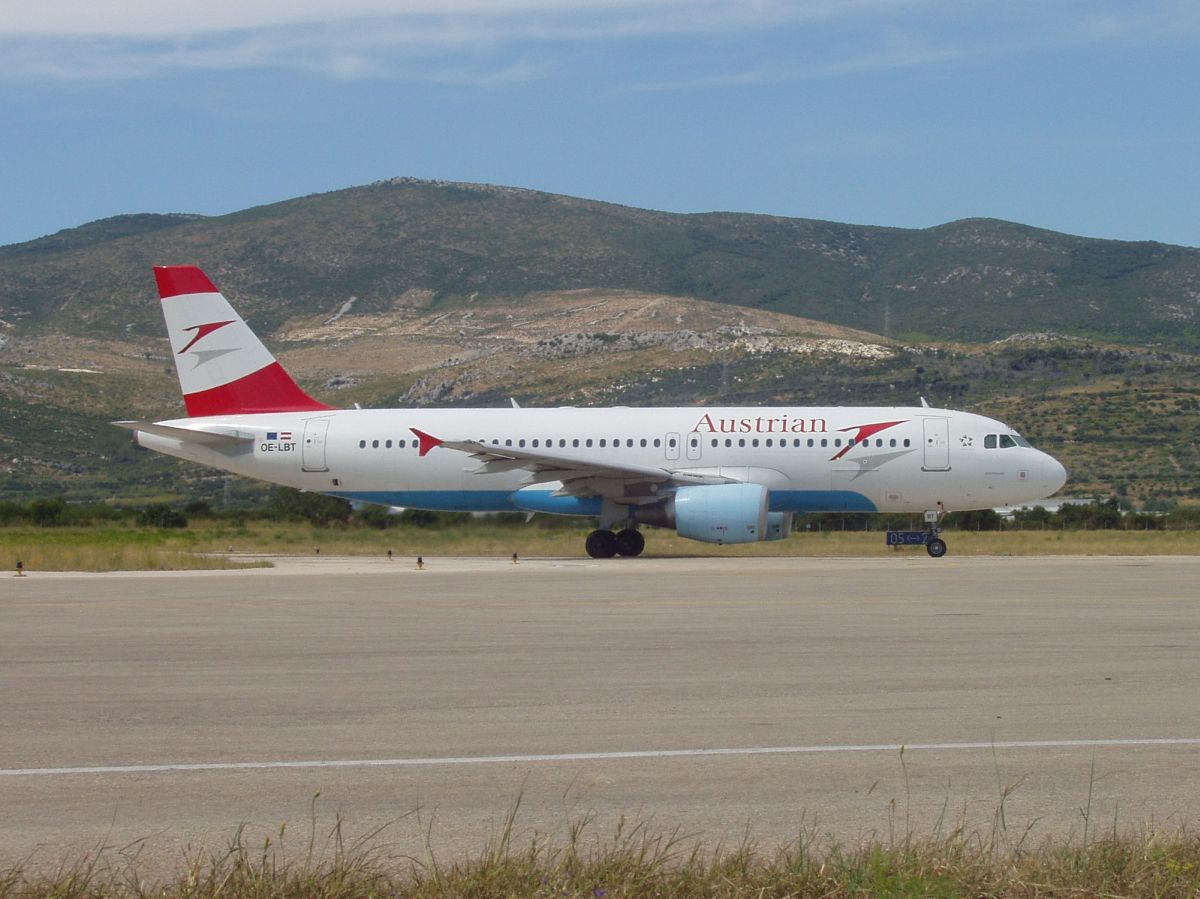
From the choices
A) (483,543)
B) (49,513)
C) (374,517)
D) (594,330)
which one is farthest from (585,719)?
(594,330)

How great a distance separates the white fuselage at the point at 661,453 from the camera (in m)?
32.9

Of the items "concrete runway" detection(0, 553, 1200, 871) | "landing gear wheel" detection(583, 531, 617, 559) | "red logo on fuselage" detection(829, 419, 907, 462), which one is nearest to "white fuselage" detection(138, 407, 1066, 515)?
"red logo on fuselage" detection(829, 419, 907, 462)

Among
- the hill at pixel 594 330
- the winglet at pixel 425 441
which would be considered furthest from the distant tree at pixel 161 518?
the winglet at pixel 425 441

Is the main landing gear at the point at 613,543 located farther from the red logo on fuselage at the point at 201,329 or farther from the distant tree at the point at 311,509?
the distant tree at the point at 311,509

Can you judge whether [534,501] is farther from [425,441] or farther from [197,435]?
[197,435]

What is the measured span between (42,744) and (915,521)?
47.9 meters

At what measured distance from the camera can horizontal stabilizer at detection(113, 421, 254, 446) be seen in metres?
34.6

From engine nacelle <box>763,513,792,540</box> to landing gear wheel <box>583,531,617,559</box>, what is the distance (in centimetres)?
334

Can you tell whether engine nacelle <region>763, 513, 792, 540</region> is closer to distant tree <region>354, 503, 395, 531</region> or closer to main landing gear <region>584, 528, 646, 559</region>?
main landing gear <region>584, 528, 646, 559</region>

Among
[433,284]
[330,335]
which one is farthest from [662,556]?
[433,284]

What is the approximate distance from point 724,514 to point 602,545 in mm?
3478

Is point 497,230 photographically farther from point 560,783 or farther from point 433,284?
point 560,783

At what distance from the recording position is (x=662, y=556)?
33812mm

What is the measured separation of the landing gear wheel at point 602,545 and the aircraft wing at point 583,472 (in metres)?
0.95
